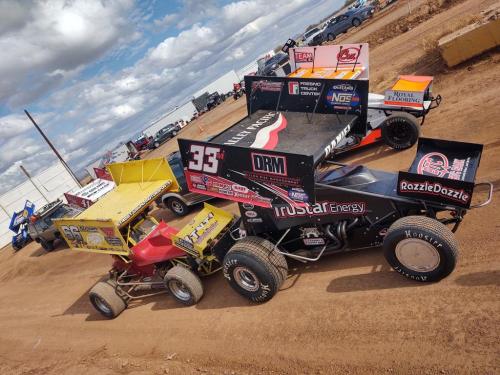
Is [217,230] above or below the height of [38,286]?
above

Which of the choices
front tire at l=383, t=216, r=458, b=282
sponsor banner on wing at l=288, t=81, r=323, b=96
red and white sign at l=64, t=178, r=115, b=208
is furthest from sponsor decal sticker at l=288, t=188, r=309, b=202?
red and white sign at l=64, t=178, r=115, b=208

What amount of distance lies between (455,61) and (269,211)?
9.93 metres

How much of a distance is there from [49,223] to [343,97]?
13.4 m

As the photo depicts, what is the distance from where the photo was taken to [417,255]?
14.0 feet

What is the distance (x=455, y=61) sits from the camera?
37.8 feet

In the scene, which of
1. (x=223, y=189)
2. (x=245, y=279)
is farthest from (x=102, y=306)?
(x=223, y=189)

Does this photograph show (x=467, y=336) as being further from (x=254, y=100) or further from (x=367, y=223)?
(x=254, y=100)

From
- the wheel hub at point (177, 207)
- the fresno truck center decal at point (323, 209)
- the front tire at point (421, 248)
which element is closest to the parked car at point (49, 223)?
the wheel hub at point (177, 207)

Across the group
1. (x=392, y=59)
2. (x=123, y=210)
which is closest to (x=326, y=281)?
(x=123, y=210)

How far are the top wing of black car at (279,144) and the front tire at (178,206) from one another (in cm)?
558

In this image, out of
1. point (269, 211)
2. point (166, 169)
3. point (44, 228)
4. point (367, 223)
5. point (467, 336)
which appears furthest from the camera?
point (44, 228)

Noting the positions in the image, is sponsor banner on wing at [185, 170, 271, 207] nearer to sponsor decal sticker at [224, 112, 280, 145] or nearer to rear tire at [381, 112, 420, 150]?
sponsor decal sticker at [224, 112, 280, 145]

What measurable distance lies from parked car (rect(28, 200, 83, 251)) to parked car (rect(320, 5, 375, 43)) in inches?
1030

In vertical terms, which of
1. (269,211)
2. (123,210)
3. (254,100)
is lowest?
(269,211)
